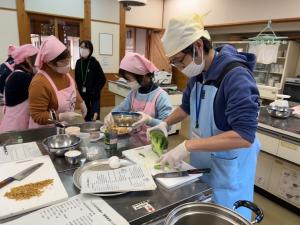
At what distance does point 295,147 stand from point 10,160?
6.90ft

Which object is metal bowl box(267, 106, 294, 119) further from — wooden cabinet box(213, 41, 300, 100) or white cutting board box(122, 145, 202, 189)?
wooden cabinet box(213, 41, 300, 100)

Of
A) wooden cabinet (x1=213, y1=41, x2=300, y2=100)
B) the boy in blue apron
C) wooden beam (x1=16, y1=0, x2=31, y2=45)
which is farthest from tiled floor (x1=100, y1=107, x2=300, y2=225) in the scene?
wooden beam (x1=16, y1=0, x2=31, y2=45)

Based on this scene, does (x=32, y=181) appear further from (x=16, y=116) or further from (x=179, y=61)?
(x=16, y=116)

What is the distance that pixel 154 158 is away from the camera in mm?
1171

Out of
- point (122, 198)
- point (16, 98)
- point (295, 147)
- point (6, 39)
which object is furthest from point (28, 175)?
point (6, 39)

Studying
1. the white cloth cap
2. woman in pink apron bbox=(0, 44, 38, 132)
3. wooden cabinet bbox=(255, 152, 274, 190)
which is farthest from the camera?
wooden cabinet bbox=(255, 152, 274, 190)

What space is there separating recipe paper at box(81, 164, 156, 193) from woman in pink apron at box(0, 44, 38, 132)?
1043mm

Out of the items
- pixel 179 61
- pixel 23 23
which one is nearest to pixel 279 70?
pixel 179 61

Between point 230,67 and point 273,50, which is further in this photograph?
point 273,50

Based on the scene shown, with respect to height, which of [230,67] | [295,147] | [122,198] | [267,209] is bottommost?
→ [267,209]

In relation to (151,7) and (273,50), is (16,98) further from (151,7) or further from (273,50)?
(151,7)

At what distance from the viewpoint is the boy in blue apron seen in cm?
94

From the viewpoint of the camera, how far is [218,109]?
42.2 inches

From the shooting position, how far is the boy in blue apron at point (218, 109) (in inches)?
36.9
